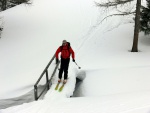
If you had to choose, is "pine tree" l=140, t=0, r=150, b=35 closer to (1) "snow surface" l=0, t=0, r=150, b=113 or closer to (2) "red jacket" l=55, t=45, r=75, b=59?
(1) "snow surface" l=0, t=0, r=150, b=113

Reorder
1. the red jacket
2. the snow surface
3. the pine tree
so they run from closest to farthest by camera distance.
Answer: the snow surface → the red jacket → the pine tree

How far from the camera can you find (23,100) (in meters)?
11.2

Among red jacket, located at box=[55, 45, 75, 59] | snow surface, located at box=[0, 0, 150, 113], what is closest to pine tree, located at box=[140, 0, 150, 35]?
snow surface, located at box=[0, 0, 150, 113]

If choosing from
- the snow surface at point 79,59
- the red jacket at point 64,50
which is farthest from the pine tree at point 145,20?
the red jacket at point 64,50

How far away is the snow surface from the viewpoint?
27.5 ft

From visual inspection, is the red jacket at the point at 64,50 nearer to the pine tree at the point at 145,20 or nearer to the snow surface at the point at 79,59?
the snow surface at the point at 79,59

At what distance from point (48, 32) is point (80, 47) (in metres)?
5.04

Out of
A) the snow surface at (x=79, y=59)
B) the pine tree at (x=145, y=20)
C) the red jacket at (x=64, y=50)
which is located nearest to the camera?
the snow surface at (x=79, y=59)

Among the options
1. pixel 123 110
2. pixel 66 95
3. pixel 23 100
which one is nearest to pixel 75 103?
pixel 66 95

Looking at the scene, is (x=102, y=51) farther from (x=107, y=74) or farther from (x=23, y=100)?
(x=23, y=100)

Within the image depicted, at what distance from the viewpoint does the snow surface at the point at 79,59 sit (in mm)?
8391

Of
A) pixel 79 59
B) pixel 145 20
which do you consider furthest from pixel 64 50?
pixel 145 20

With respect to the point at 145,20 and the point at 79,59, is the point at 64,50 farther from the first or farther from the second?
the point at 145,20

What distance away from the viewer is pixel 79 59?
15648 millimetres
